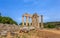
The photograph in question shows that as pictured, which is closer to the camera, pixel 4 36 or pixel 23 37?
pixel 23 37

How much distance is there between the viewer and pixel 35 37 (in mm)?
12461

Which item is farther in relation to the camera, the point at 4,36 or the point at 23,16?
the point at 23,16

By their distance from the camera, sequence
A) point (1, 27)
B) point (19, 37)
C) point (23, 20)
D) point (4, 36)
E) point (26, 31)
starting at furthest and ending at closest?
point (23, 20) → point (1, 27) → point (26, 31) → point (4, 36) → point (19, 37)

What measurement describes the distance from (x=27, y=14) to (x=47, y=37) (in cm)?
1494

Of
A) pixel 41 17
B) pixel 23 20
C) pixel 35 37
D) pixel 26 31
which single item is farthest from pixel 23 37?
pixel 23 20

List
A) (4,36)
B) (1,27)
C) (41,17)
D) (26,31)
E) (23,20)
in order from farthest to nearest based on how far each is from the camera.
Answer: (23,20) → (41,17) → (1,27) → (26,31) → (4,36)

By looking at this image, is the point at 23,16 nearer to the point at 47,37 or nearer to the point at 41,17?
the point at 41,17

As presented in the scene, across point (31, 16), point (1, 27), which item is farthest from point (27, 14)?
point (1, 27)

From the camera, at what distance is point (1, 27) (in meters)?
17.2

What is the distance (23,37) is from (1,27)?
6.39 metres

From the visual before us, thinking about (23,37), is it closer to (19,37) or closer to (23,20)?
(19,37)

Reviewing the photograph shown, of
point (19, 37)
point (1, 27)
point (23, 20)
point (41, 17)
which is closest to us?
point (19, 37)

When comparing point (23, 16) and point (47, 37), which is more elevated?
point (23, 16)

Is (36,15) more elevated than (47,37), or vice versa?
(36,15)
